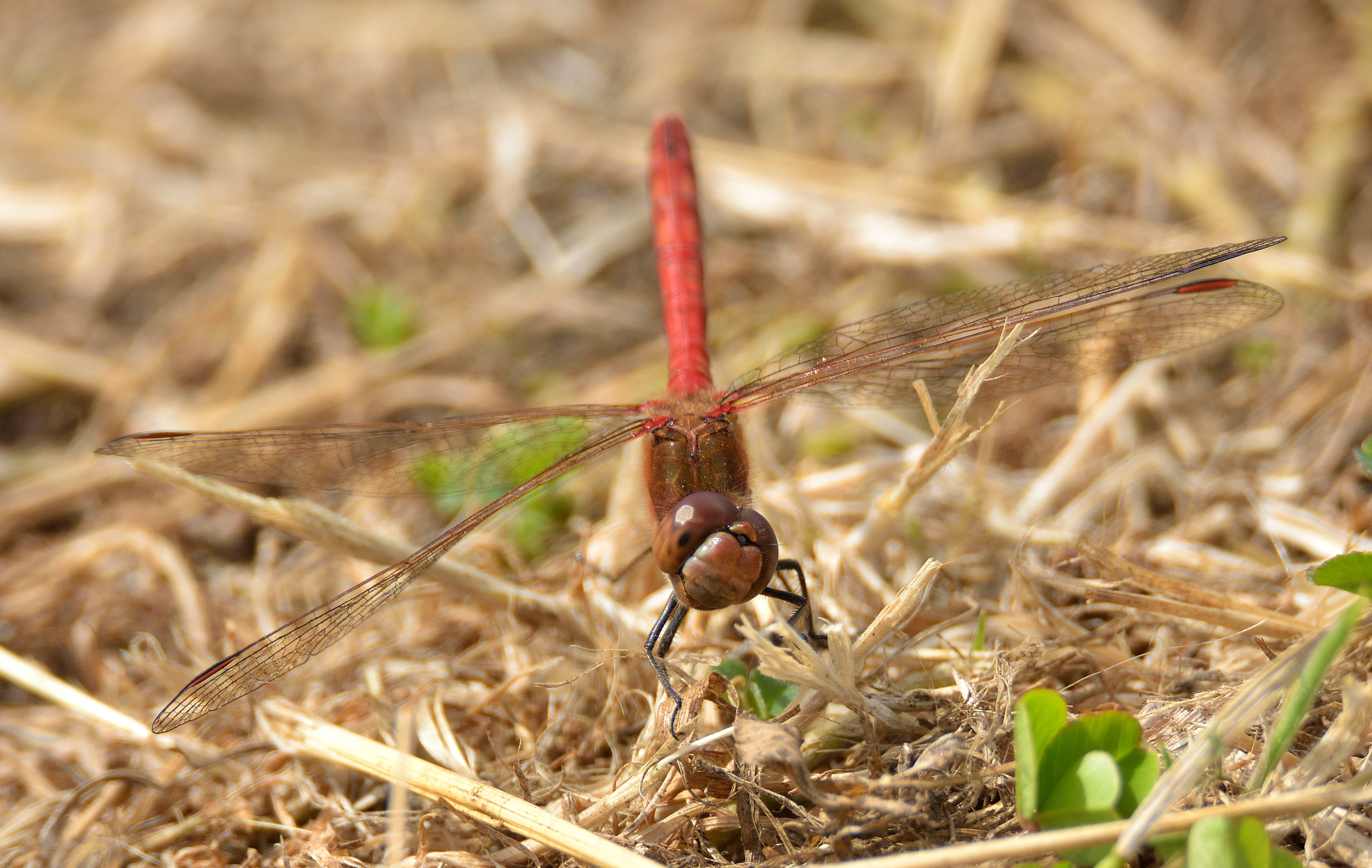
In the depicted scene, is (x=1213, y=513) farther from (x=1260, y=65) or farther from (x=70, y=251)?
(x=70, y=251)

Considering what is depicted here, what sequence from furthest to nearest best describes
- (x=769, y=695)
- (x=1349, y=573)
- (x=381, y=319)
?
(x=381, y=319), (x=769, y=695), (x=1349, y=573)

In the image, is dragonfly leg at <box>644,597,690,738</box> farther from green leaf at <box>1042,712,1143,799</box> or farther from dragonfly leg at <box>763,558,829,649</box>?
green leaf at <box>1042,712,1143,799</box>

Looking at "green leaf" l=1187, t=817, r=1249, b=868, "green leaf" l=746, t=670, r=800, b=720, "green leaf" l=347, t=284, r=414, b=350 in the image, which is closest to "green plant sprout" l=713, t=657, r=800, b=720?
"green leaf" l=746, t=670, r=800, b=720

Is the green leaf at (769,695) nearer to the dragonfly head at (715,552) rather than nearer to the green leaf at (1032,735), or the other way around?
the dragonfly head at (715,552)

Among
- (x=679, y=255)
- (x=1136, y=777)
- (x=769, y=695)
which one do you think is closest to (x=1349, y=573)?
(x=1136, y=777)

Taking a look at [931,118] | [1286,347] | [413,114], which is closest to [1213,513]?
[1286,347]

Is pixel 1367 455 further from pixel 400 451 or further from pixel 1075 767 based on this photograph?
pixel 400 451
